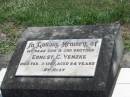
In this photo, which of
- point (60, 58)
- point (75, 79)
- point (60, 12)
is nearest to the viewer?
point (75, 79)

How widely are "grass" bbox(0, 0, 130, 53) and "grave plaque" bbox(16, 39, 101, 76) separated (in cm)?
168

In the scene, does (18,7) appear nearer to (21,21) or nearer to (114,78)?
(21,21)

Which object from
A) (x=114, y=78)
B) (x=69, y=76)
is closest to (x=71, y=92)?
(x=69, y=76)

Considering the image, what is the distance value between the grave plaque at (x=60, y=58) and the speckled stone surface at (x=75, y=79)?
54mm

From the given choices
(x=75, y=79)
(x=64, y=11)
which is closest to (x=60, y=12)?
(x=64, y=11)

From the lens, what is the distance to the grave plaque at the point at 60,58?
13.8 ft

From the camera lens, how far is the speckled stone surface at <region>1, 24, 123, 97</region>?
4.09 meters

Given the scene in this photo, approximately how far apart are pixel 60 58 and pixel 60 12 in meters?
2.72

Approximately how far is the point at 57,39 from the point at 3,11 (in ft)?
9.79

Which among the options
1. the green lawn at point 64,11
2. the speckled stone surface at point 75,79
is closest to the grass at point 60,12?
the green lawn at point 64,11

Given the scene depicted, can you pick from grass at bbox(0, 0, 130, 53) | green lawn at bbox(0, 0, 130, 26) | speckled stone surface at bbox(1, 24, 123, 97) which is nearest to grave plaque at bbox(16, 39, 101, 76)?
speckled stone surface at bbox(1, 24, 123, 97)

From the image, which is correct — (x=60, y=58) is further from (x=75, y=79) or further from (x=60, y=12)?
(x=60, y=12)

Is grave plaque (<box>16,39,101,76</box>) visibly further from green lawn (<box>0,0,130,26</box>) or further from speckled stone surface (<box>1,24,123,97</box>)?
green lawn (<box>0,0,130,26</box>)

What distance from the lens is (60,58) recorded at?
4340 mm
